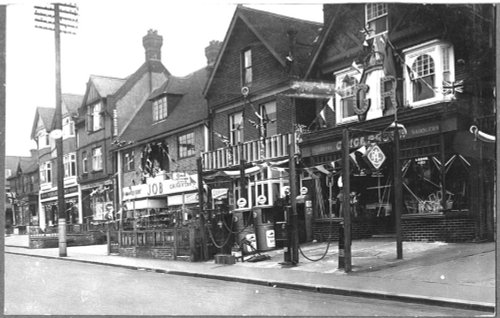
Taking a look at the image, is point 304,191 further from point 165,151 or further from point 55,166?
point 55,166

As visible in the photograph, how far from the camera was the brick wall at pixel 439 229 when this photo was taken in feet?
45.8

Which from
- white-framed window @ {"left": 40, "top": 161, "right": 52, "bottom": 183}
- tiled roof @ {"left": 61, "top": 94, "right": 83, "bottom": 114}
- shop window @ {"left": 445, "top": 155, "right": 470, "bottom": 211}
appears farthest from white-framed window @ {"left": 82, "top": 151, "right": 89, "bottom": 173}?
shop window @ {"left": 445, "top": 155, "right": 470, "bottom": 211}

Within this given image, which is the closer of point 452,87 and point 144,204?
point 452,87

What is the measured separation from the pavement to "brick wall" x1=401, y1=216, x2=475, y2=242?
227 mm

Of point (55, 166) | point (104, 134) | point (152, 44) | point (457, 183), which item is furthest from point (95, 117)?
point (457, 183)

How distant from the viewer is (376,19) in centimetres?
1420

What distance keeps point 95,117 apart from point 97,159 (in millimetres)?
1513

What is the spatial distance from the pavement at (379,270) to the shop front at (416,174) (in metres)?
0.61

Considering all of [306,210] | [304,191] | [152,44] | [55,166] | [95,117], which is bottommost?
[306,210]

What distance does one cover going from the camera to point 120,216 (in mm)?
19016

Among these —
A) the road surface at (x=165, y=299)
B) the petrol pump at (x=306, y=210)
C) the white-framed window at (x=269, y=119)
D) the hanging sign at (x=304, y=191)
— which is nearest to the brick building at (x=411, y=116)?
the petrol pump at (x=306, y=210)

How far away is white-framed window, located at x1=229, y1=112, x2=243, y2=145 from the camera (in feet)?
68.4

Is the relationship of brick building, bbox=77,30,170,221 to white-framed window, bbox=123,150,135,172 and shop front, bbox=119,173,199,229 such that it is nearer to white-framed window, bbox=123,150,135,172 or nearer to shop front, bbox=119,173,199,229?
white-framed window, bbox=123,150,135,172

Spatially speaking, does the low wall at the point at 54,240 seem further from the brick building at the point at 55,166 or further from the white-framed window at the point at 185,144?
the white-framed window at the point at 185,144
